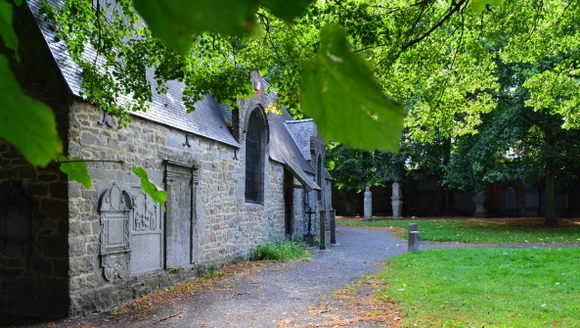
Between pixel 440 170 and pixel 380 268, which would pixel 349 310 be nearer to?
pixel 380 268

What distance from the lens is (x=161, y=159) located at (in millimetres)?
9672

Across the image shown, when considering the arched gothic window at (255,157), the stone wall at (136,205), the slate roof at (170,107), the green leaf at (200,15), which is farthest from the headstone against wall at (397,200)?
the green leaf at (200,15)

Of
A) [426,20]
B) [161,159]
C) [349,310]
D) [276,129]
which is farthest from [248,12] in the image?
[276,129]

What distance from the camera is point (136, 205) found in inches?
347

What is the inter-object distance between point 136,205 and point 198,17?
900 cm

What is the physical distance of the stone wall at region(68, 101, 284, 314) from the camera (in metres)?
7.43

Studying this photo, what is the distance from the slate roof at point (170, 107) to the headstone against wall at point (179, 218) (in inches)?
39.7

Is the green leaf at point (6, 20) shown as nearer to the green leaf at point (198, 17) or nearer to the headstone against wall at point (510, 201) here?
the green leaf at point (198, 17)

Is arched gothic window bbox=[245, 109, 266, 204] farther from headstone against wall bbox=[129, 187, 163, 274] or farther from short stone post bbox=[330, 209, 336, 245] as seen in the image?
headstone against wall bbox=[129, 187, 163, 274]

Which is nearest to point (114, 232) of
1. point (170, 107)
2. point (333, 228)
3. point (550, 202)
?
point (170, 107)

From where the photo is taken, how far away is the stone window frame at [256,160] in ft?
48.1

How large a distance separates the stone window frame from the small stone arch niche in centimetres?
627

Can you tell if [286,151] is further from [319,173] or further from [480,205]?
[480,205]

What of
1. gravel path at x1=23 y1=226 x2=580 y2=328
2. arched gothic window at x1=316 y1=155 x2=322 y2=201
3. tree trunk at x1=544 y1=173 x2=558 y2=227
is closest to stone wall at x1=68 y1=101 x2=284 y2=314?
gravel path at x1=23 y1=226 x2=580 y2=328
